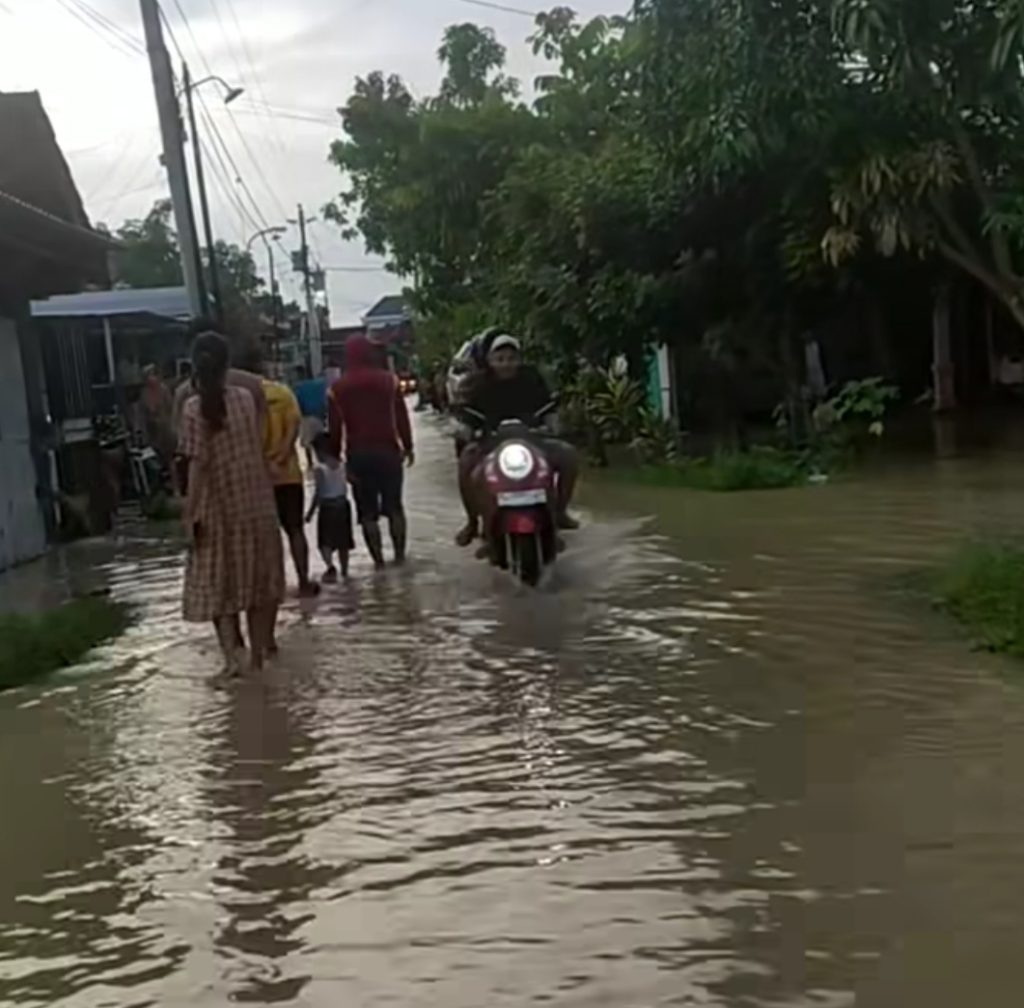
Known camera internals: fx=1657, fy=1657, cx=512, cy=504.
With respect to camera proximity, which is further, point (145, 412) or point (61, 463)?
point (145, 412)

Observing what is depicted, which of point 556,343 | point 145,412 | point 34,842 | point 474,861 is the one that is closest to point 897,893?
point 474,861

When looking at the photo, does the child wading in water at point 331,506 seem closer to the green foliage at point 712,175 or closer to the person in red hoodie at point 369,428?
the person in red hoodie at point 369,428

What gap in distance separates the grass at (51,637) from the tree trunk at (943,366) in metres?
15.0

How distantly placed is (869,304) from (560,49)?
23.0ft

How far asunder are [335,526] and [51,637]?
9.19ft

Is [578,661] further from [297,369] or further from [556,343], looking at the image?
[297,369]

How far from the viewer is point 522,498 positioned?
9367 mm

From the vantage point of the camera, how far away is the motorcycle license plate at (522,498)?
9.37 m

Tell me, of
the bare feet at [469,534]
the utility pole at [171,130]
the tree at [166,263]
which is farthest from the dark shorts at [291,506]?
the tree at [166,263]

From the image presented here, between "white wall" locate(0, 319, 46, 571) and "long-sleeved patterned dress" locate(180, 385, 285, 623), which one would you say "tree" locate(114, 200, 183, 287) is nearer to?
"white wall" locate(0, 319, 46, 571)

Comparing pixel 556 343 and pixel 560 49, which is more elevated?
pixel 560 49

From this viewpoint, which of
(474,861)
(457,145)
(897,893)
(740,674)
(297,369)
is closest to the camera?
(897,893)

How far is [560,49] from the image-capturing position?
2442cm

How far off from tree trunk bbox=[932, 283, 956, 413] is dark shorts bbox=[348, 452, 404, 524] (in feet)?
42.0
